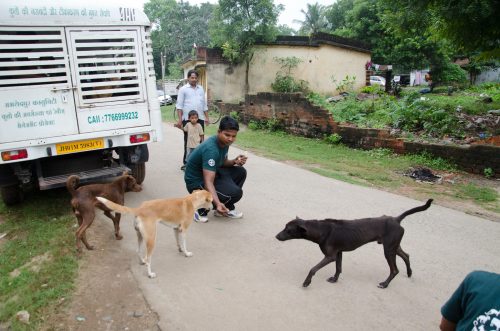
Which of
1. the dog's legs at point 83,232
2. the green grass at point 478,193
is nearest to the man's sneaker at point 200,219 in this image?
the dog's legs at point 83,232

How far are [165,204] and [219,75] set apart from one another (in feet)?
55.5

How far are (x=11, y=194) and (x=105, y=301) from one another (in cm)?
356

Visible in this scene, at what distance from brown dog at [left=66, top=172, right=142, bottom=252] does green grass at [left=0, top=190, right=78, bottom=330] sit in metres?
0.29

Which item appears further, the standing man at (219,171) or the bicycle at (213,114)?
the bicycle at (213,114)

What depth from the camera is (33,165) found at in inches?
220

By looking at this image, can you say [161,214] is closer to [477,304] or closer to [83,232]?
[83,232]

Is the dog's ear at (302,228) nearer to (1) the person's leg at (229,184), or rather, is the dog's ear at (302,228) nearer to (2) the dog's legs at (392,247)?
(2) the dog's legs at (392,247)

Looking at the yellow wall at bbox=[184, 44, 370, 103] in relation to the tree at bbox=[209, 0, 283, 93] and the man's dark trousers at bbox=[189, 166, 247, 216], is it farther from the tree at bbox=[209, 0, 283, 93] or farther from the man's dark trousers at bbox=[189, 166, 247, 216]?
the man's dark trousers at bbox=[189, 166, 247, 216]

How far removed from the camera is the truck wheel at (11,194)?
586cm

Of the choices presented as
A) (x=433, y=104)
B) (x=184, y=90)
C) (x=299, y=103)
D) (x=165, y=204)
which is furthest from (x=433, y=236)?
(x=299, y=103)

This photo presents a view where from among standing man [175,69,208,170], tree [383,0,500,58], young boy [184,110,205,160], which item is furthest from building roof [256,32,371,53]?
young boy [184,110,205,160]

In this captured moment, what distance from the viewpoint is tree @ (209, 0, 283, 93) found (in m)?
17.5

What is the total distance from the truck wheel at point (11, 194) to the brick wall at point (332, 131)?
7.76m

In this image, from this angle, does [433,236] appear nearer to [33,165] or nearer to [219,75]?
[33,165]
